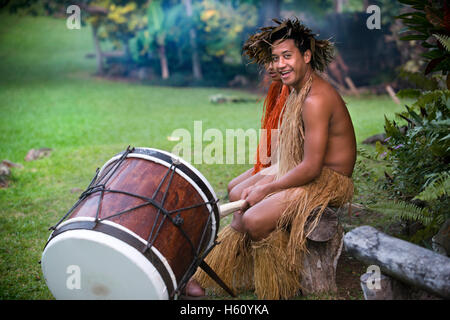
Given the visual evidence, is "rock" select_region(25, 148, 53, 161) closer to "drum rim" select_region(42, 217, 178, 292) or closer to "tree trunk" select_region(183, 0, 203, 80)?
"drum rim" select_region(42, 217, 178, 292)

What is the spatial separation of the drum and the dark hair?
1056 millimetres

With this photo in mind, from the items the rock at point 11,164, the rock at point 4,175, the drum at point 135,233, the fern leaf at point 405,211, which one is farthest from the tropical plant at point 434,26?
the rock at point 11,164

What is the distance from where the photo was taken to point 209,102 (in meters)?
14.2

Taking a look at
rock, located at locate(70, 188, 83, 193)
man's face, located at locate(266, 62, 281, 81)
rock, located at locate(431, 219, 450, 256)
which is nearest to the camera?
rock, located at locate(431, 219, 450, 256)

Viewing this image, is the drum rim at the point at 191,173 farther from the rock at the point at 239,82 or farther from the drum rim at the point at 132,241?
the rock at the point at 239,82

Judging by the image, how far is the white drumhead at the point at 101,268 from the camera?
96.8 inches

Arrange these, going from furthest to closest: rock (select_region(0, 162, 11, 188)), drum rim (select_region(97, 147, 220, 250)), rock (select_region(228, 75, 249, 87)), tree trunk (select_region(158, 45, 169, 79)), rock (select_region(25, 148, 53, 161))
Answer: tree trunk (select_region(158, 45, 169, 79)), rock (select_region(228, 75, 249, 87)), rock (select_region(25, 148, 53, 161)), rock (select_region(0, 162, 11, 188)), drum rim (select_region(97, 147, 220, 250))

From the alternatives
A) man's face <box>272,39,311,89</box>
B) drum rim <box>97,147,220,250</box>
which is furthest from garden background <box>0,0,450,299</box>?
drum rim <box>97,147,220,250</box>

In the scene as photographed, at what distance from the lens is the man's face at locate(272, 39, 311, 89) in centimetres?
311

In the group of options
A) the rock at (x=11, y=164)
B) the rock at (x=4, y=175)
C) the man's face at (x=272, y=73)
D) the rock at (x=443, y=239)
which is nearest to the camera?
the rock at (x=443, y=239)

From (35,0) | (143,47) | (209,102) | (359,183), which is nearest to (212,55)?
(143,47)

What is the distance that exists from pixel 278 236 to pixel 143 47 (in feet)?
57.6

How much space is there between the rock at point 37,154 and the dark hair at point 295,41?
6.15m
